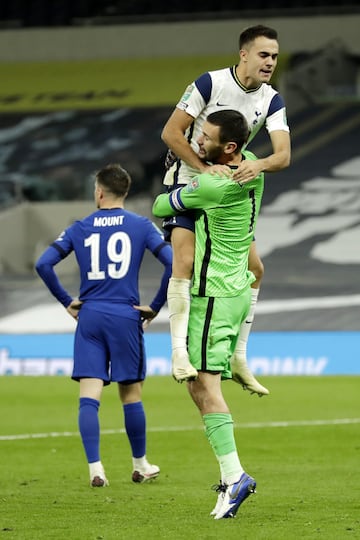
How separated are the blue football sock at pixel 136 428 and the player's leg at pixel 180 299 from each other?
2063mm

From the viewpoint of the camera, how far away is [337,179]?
2992cm

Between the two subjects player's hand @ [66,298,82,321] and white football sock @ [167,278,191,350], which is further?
player's hand @ [66,298,82,321]

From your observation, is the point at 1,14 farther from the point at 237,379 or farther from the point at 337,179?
the point at 237,379

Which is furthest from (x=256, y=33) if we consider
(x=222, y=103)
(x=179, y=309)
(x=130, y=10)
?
(x=130, y=10)

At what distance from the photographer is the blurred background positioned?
28.5 meters

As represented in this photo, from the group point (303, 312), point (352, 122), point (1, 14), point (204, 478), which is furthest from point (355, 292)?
point (204, 478)

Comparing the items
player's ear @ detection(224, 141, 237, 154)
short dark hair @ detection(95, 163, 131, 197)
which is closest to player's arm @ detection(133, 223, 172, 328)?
short dark hair @ detection(95, 163, 131, 197)

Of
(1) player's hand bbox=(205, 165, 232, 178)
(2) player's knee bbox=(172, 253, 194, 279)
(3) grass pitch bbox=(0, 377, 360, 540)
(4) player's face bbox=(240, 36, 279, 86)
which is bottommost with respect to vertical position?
(3) grass pitch bbox=(0, 377, 360, 540)

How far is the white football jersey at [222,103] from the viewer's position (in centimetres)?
709

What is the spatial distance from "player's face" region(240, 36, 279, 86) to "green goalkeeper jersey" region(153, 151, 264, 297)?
0.65 metres

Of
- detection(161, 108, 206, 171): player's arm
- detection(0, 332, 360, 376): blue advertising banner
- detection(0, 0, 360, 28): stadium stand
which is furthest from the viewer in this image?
detection(0, 0, 360, 28): stadium stand

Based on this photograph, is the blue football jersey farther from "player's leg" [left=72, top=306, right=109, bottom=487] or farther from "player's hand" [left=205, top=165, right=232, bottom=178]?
"player's hand" [left=205, top=165, right=232, bottom=178]

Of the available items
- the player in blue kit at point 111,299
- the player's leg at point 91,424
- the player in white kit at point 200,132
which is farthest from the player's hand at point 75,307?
the player in white kit at point 200,132

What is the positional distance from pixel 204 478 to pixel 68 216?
803 inches
